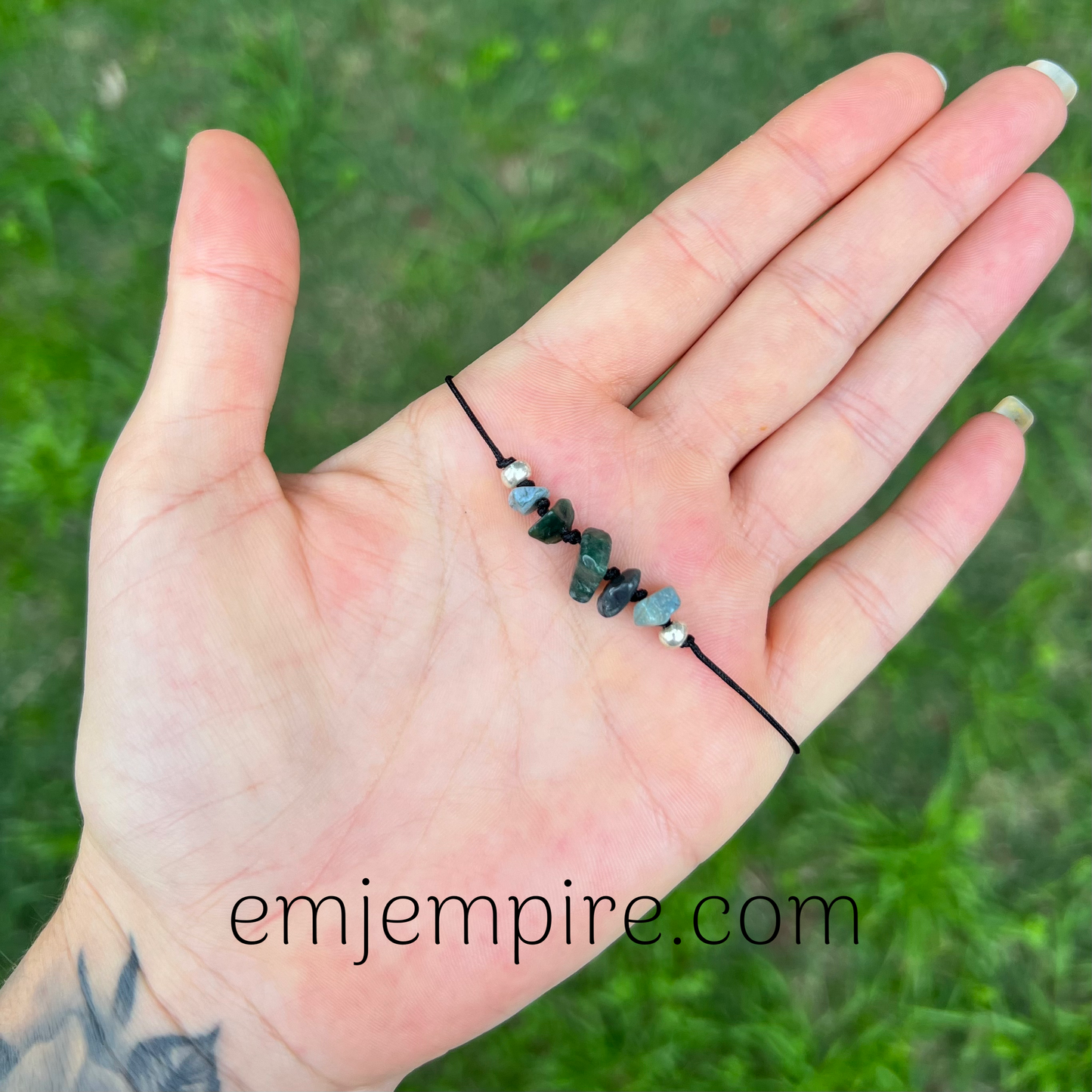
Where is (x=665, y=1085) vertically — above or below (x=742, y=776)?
below

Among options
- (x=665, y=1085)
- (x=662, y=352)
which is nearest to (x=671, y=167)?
(x=662, y=352)

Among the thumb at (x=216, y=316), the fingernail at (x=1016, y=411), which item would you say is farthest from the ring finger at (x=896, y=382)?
the thumb at (x=216, y=316)

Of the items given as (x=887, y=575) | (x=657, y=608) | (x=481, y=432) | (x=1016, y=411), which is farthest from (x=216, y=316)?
(x=1016, y=411)

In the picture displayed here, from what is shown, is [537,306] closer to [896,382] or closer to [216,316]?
[896,382]

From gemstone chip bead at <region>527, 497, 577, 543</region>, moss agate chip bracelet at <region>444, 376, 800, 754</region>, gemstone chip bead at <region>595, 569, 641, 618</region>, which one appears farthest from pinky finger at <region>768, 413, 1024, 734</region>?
gemstone chip bead at <region>527, 497, 577, 543</region>

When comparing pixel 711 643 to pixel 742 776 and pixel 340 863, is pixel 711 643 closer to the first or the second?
pixel 742 776

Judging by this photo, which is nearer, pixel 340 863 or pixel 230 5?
pixel 340 863

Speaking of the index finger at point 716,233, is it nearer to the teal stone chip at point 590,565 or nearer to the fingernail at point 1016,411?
the teal stone chip at point 590,565
